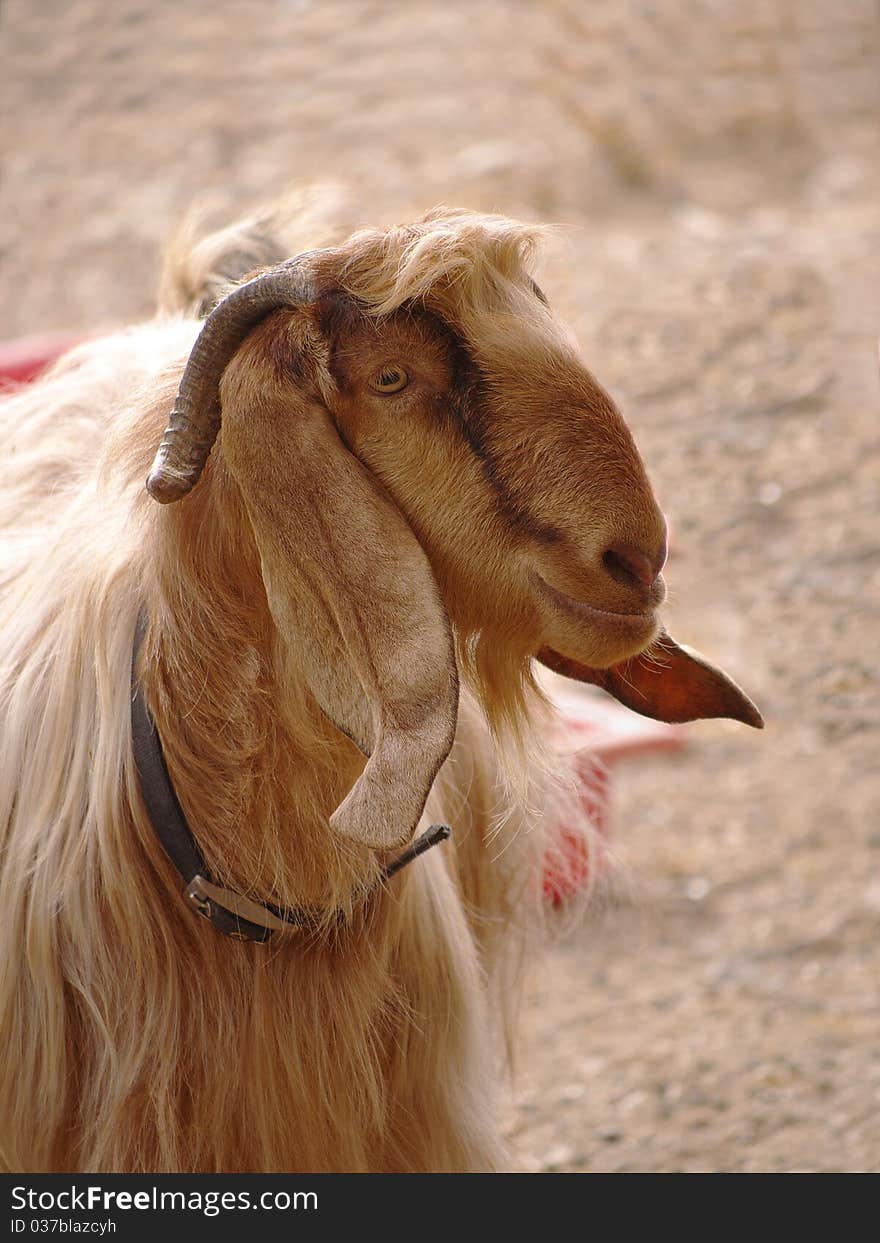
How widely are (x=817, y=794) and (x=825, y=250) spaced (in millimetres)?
2888

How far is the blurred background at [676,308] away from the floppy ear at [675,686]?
20.8 inches

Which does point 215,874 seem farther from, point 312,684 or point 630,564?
point 630,564

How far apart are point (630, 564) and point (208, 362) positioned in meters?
0.48

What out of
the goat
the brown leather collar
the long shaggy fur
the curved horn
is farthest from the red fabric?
the curved horn

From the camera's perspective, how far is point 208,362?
1.72 meters

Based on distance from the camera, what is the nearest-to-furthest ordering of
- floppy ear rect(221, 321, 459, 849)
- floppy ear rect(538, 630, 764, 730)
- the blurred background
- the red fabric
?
1. floppy ear rect(221, 321, 459, 849)
2. floppy ear rect(538, 630, 764, 730)
3. the blurred background
4. the red fabric

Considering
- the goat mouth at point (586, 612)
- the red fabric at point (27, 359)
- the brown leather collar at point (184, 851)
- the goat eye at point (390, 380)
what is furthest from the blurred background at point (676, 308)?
the red fabric at point (27, 359)

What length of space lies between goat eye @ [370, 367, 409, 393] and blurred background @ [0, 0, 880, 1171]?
1.13 feet

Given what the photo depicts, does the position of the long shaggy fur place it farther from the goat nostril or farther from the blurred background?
the blurred background

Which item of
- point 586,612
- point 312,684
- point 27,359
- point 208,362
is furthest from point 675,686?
point 27,359

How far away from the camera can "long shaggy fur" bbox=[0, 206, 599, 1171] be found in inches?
73.9

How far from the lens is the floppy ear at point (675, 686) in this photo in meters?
2.16

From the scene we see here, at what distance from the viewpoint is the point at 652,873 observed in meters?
3.81
